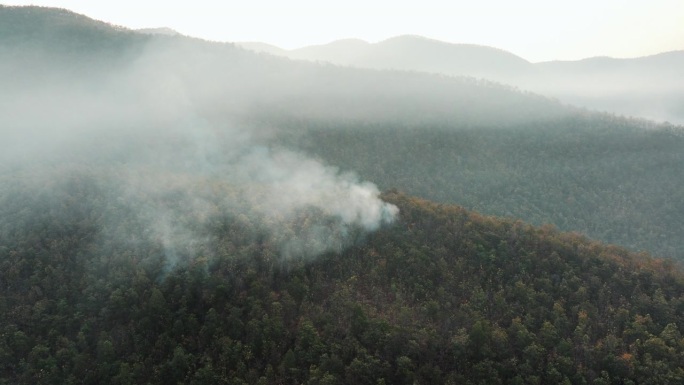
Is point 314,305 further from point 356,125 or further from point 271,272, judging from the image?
point 356,125

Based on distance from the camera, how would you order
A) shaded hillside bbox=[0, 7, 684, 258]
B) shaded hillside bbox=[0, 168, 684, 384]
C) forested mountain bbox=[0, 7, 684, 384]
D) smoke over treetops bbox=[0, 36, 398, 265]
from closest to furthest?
shaded hillside bbox=[0, 168, 684, 384]
forested mountain bbox=[0, 7, 684, 384]
smoke over treetops bbox=[0, 36, 398, 265]
shaded hillside bbox=[0, 7, 684, 258]

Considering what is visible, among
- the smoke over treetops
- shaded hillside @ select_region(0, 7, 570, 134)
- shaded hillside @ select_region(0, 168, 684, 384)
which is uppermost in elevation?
shaded hillside @ select_region(0, 7, 570, 134)

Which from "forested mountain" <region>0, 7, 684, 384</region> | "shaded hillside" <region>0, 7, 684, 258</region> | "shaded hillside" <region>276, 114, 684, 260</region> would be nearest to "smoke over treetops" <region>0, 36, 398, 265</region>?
"forested mountain" <region>0, 7, 684, 384</region>

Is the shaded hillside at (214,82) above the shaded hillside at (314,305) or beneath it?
above

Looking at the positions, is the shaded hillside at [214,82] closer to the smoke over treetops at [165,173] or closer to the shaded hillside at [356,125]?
the shaded hillside at [356,125]

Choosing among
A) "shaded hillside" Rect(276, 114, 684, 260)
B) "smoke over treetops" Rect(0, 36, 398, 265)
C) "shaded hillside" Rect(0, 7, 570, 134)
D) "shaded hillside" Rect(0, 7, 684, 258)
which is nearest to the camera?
"smoke over treetops" Rect(0, 36, 398, 265)

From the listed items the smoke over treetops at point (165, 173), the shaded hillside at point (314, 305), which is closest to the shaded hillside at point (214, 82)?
the smoke over treetops at point (165, 173)

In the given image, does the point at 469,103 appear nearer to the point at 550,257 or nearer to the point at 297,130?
the point at 297,130

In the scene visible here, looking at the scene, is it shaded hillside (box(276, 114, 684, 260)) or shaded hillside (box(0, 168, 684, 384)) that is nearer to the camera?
shaded hillside (box(0, 168, 684, 384))

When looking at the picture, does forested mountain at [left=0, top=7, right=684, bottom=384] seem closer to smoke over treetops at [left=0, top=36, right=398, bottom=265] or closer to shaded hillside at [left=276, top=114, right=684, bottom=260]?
smoke over treetops at [left=0, top=36, right=398, bottom=265]

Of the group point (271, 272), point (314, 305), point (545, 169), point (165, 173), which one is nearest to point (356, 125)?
point (545, 169)
